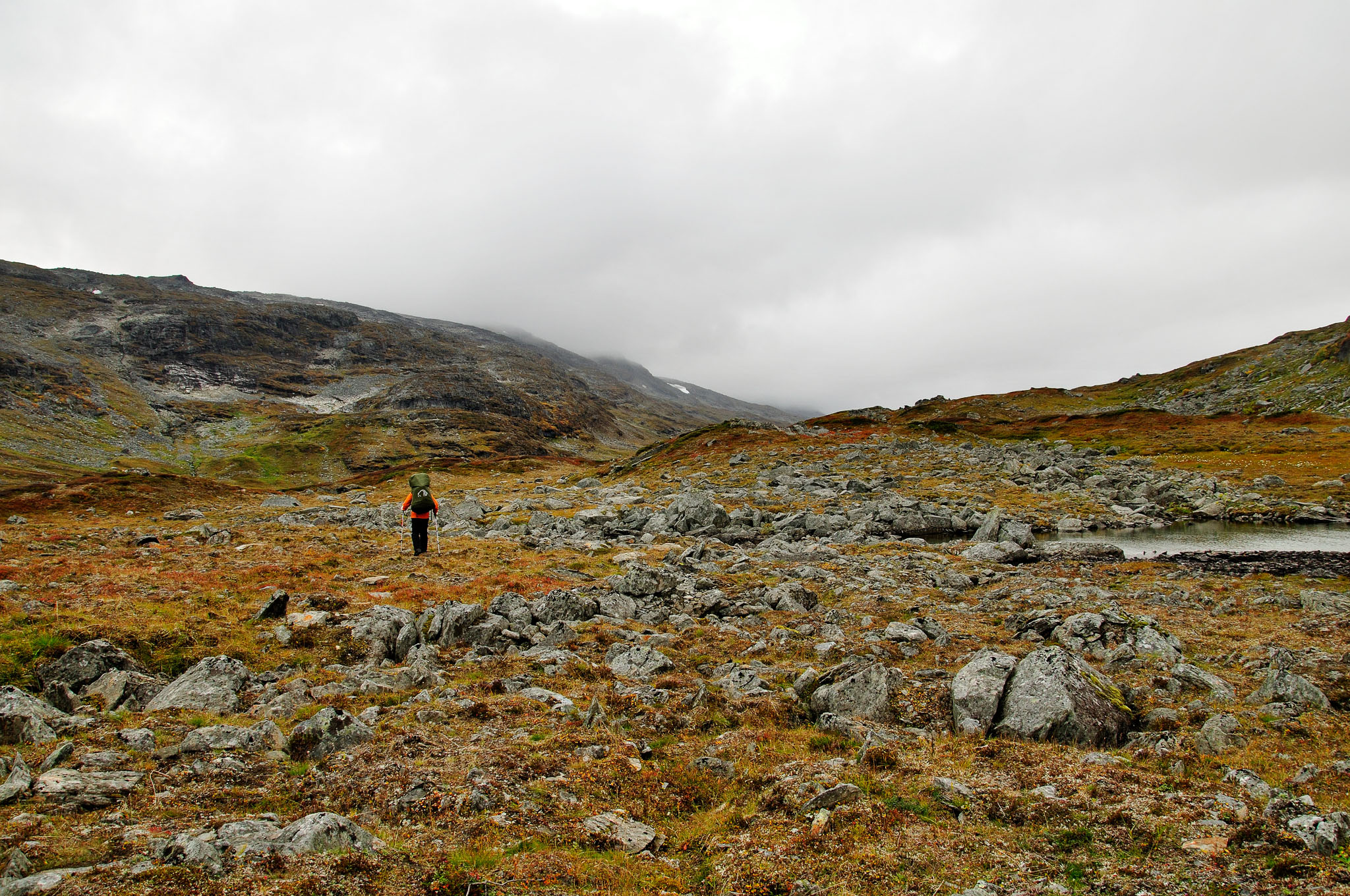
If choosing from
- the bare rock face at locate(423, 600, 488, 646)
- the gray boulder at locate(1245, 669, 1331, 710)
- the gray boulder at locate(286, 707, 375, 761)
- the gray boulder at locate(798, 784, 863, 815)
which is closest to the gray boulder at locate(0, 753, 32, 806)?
the gray boulder at locate(286, 707, 375, 761)

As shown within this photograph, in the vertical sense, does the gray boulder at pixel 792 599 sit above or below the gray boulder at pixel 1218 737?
below

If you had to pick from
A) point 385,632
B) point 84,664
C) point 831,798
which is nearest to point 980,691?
point 831,798

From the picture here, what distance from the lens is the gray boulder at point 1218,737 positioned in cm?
1017

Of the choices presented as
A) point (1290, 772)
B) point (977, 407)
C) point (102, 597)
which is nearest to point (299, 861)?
point (1290, 772)

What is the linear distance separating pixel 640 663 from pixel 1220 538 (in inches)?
1609

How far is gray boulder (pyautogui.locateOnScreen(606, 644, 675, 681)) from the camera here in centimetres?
1537

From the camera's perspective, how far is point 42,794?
739cm

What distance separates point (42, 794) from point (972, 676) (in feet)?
51.1

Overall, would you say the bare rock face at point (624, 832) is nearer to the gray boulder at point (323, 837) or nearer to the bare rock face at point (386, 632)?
the gray boulder at point (323, 837)

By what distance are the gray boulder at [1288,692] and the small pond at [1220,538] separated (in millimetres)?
24425

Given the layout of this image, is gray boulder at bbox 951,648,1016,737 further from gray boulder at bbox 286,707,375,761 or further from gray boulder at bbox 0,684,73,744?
gray boulder at bbox 0,684,73,744

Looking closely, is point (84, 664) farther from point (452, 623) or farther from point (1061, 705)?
point (1061, 705)

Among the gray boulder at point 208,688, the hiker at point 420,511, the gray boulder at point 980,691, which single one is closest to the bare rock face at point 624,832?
the gray boulder at point 980,691

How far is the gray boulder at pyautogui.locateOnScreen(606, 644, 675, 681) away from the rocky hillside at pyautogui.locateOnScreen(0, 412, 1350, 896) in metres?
0.08
